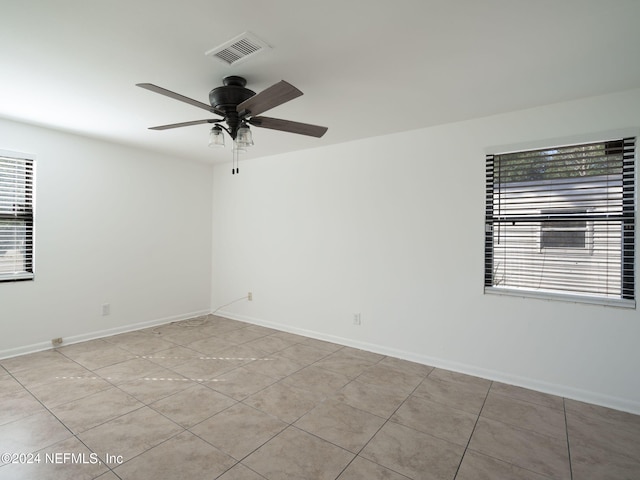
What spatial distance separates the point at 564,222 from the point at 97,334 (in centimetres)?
493

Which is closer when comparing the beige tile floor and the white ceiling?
the white ceiling

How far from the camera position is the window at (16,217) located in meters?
3.29

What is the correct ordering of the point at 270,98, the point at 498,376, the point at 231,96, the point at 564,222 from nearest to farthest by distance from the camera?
the point at 270,98
the point at 231,96
the point at 564,222
the point at 498,376

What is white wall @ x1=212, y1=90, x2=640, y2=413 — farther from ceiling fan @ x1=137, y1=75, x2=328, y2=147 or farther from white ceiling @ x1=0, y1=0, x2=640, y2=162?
ceiling fan @ x1=137, y1=75, x2=328, y2=147

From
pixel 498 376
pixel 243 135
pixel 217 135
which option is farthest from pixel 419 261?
pixel 217 135

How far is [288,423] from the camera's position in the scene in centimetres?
222

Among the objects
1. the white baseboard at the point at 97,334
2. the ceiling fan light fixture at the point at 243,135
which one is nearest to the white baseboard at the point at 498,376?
the white baseboard at the point at 97,334

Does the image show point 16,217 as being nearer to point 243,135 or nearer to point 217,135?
point 217,135

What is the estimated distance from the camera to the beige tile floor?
70.9 inches

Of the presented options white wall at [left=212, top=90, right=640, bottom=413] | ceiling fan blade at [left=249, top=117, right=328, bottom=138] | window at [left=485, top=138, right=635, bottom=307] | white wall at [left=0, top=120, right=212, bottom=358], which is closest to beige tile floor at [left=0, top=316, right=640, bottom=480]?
white wall at [left=212, top=90, right=640, bottom=413]

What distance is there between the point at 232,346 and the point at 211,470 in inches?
77.9

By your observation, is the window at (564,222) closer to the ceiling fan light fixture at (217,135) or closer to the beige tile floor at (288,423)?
the beige tile floor at (288,423)

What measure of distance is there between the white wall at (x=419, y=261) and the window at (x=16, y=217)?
7.57 feet

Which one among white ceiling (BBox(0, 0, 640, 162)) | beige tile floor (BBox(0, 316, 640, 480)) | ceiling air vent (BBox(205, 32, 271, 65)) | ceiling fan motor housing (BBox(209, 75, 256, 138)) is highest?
white ceiling (BBox(0, 0, 640, 162))
